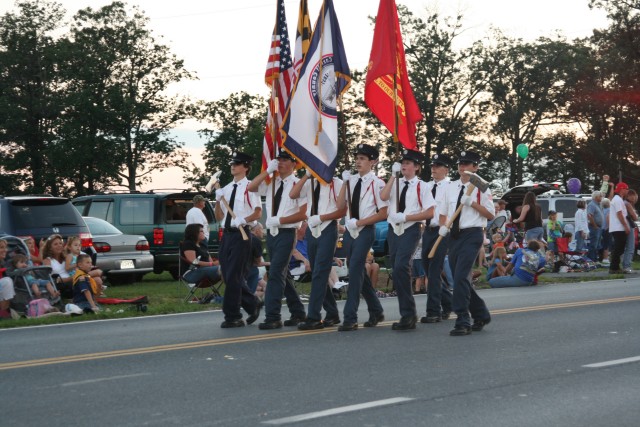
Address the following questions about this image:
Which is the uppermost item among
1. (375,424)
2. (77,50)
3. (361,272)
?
(77,50)

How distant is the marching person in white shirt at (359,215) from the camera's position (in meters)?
12.1

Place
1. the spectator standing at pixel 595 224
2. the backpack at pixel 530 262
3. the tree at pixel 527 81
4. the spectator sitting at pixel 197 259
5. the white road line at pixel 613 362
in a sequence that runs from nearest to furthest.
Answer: the white road line at pixel 613 362 < the spectator sitting at pixel 197 259 < the backpack at pixel 530 262 < the spectator standing at pixel 595 224 < the tree at pixel 527 81

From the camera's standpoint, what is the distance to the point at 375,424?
6941 mm

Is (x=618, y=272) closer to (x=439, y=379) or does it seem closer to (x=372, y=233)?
(x=372, y=233)

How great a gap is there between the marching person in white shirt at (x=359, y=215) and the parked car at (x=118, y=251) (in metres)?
10.0

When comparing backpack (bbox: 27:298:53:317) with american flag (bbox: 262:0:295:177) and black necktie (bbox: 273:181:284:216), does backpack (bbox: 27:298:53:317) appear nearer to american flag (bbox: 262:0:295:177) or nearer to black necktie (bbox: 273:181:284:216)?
american flag (bbox: 262:0:295:177)

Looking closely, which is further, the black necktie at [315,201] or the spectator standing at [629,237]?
the spectator standing at [629,237]

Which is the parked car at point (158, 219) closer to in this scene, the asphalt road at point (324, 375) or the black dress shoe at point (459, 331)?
the asphalt road at point (324, 375)

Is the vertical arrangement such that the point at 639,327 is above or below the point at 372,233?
below

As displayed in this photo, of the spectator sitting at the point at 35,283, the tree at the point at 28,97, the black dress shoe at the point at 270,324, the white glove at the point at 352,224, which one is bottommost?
the black dress shoe at the point at 270,324

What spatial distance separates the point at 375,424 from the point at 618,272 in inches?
706

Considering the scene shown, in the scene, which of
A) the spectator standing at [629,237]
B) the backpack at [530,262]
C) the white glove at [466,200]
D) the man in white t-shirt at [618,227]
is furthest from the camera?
the spectator standing at [629,237]

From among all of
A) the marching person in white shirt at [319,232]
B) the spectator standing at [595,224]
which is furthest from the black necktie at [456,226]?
the spectator standing at [595,224]

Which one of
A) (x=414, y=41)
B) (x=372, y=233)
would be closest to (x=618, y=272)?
(x=372, y=233)
